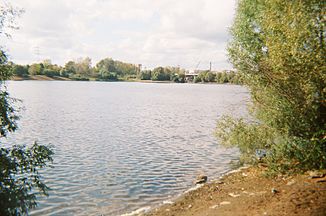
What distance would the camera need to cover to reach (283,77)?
1442 cm

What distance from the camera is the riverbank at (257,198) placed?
1148 cm

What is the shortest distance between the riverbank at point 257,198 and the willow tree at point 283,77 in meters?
1.38

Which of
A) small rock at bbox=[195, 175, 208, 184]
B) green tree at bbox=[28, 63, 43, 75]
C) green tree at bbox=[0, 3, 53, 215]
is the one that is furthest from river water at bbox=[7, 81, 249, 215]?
green tree at bbox=[28, 63, 43, 75]

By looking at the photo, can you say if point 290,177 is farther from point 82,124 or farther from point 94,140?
point 82,124

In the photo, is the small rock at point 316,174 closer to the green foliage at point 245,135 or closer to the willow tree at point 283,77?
the willow tree at point 283,77

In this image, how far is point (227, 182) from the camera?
698 inches

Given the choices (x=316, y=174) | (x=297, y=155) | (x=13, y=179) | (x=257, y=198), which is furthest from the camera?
(x=297, y=155)

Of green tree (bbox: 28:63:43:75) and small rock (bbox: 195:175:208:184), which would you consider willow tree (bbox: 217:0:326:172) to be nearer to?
small rock (bbox: 195:175:208:184)

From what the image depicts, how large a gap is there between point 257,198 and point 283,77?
5.32m

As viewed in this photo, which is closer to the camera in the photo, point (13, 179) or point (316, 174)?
point (13, 179)

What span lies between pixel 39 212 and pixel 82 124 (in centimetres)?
2559

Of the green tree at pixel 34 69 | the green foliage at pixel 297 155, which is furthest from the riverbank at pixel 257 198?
the green tree at pixel 34 69

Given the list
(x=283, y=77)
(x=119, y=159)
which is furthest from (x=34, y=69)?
(x=283, y=77)

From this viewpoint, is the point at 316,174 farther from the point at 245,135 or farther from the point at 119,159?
the point at 119,159
